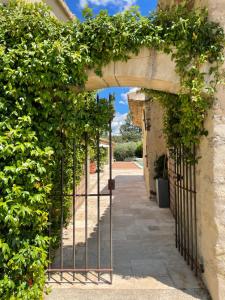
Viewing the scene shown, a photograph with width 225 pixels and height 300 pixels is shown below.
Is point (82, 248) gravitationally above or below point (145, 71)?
below

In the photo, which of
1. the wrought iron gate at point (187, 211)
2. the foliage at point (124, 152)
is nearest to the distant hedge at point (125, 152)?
the foliage at point (124, 152)

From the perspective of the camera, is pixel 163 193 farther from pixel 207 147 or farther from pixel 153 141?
pixel 207 147

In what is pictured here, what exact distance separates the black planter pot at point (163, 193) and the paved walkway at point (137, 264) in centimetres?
98

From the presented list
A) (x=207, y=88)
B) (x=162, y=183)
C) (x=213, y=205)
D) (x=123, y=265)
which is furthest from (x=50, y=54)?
(x=162, y=183)

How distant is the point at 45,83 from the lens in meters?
3.26

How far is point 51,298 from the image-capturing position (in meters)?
3.38

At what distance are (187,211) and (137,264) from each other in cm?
122

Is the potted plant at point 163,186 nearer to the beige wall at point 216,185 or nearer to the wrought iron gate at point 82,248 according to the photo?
the wrought iron gate at point 82,248

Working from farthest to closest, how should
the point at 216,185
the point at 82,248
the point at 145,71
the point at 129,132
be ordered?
the point at 129,132 < the point at 82,248 < the point at 145,71 < the point at 216,185

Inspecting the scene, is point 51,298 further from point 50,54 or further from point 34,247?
point 50,54

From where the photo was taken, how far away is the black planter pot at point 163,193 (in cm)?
848

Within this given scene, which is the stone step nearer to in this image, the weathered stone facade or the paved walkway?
the paved walkway

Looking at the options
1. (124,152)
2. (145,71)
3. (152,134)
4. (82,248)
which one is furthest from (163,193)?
(124,152)

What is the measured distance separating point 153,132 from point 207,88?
23.3ft
